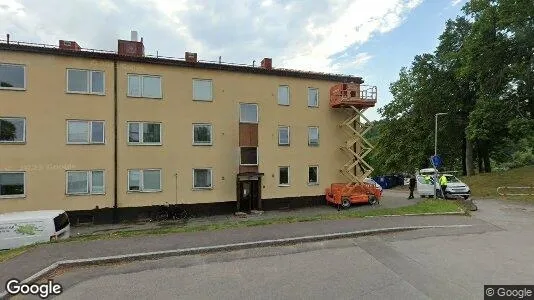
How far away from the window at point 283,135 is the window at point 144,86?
8.17 meters

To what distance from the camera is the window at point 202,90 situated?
22.3m

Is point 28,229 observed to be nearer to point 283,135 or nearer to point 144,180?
point 144,180

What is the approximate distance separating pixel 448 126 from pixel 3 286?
41.4 m

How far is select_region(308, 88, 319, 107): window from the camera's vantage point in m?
25.0

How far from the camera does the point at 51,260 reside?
8.83 m

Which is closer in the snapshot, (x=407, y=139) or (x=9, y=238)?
(x=9, y=238)

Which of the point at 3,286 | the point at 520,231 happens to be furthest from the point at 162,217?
the point at 520,231

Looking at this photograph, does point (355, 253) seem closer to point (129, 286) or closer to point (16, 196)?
point (129, 286)

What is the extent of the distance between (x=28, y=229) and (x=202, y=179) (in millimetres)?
10396

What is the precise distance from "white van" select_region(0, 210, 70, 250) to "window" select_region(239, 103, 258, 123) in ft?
40.8

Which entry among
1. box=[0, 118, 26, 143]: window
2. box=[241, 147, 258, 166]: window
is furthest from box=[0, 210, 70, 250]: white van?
box=[241, 147, 258, 166]: window

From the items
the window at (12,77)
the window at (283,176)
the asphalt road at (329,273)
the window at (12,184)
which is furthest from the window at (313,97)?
the window at (12,184)

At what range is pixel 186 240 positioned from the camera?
35.5ft

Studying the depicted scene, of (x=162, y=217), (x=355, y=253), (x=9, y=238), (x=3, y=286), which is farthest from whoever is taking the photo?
(x=162, y=217)
